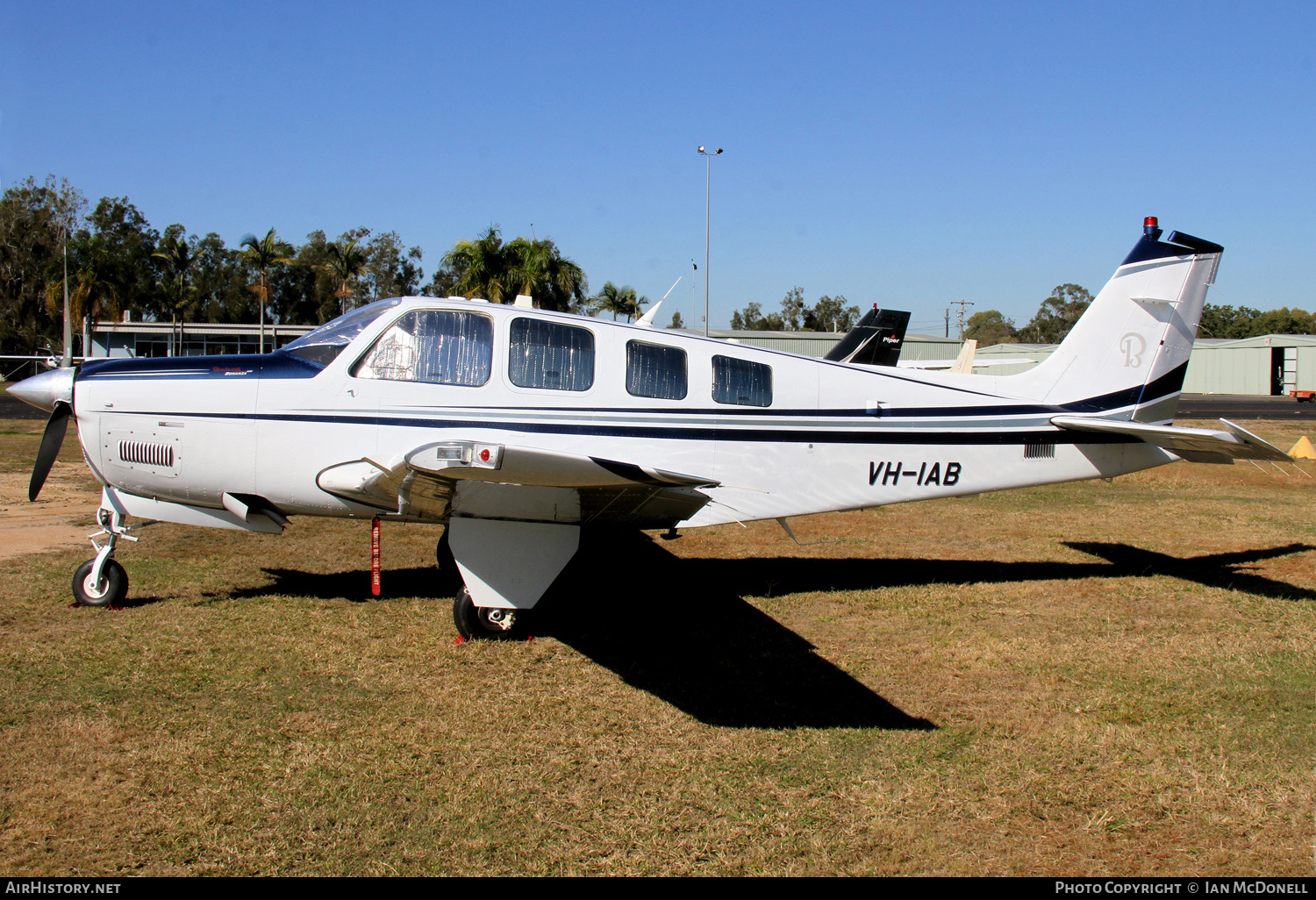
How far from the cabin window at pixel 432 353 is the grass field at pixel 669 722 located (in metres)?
1.97

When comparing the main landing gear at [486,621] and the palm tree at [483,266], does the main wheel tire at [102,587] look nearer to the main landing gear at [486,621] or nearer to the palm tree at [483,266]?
the main landing gear at [486,621]

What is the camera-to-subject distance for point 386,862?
3537 millimetres

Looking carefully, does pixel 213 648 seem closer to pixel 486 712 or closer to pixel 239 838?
pixel 486 712

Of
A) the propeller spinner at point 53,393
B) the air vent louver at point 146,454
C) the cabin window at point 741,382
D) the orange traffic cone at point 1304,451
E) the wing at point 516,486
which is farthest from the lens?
the orange traffic cone at point 1304,451

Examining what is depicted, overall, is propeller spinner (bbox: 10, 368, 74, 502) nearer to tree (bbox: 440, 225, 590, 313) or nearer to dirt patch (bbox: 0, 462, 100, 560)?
dirt patch (bbox: 0, 462, 100, 560)

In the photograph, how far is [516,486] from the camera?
5.35 metres

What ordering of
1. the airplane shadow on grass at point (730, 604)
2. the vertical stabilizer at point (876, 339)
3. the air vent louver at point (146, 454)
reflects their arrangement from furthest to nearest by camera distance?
the vertical stabilizer at point (876, 339)
the air vent louver at point (146, 454)
the airplane shadow on grass at point (730, 604)

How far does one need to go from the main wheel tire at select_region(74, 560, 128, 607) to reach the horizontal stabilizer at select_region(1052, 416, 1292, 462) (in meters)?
8.11

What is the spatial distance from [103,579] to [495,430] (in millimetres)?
3425

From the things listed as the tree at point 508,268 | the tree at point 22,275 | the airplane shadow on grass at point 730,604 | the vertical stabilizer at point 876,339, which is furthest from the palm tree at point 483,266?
the tree at point 22,275

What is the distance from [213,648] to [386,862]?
3.16m

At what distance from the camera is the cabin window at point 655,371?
6.76 m

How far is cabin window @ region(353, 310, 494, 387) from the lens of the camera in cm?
639

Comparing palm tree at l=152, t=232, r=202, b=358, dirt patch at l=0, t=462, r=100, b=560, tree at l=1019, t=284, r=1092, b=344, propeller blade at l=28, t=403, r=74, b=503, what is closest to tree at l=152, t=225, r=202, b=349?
palm tree at l=152, t=232, r=202, b=358
